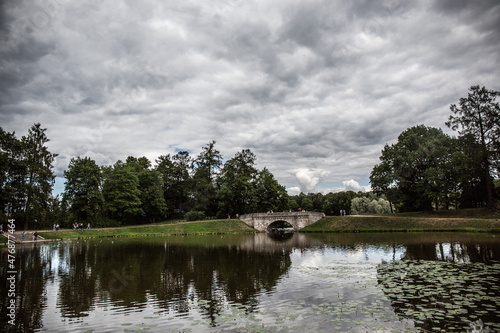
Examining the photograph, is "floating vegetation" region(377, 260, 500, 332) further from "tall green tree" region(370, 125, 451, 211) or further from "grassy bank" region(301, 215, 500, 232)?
"tall green tree" region(370, 125, 451, 211)

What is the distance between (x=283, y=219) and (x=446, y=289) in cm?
4790

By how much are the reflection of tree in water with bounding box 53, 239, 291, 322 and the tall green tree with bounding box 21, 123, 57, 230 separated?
31.2 metres

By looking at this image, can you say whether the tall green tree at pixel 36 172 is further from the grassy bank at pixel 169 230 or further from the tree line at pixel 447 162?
the tree line at pixel 447 162

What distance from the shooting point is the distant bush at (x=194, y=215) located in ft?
228

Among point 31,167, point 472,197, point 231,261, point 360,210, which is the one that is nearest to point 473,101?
point 472,197

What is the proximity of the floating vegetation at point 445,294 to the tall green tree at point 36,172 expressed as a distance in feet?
173

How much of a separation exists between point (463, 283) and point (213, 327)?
11.5 metres

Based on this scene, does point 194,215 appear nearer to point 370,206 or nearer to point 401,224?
point 401,224

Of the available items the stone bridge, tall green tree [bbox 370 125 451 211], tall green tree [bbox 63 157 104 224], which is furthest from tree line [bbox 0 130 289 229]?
tall green tree [bbox 370 125 451 211]

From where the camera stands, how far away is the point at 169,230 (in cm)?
5856

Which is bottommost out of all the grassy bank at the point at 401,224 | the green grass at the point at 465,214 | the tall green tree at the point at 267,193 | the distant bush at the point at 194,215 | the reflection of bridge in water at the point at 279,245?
the reflection of bridge in water at the point at 279,245

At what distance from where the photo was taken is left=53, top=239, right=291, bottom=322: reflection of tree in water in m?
12.3

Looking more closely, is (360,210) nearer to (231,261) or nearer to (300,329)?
(231,261)

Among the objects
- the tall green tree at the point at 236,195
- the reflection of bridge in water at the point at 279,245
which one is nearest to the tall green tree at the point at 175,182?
the tall green tree at the point at 236,195
